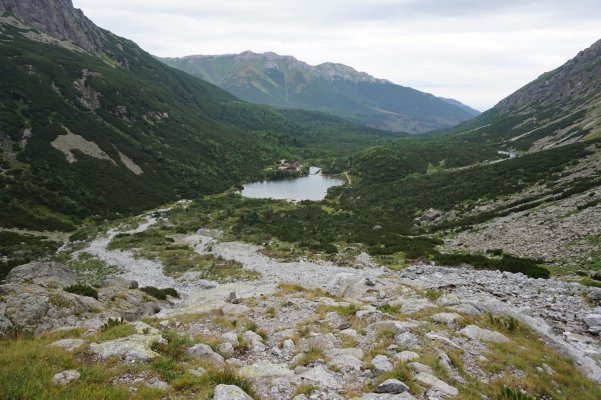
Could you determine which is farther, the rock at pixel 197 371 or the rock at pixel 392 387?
the rock at pixel 197 371

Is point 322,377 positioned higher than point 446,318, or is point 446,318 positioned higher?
point 322,377

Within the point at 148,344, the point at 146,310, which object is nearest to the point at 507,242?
the point at 146,310

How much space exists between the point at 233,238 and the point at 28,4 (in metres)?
206

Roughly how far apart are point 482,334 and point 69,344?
49.1 ft

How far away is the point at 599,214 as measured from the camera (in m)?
35.7

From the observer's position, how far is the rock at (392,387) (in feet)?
32.9

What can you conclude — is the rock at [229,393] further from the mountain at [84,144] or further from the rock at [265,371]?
the mountain at [84,144]

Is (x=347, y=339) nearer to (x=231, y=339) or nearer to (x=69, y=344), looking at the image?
(x=231, y=339)

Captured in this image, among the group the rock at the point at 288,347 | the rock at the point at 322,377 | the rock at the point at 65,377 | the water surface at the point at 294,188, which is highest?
the rock at the point at 65,377

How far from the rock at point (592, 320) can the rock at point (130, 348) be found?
1902 cm

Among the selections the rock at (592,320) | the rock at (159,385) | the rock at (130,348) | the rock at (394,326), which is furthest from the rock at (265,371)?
the rock at (592,320)

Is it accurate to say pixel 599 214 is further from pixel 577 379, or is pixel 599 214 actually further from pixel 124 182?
pixel 124 182

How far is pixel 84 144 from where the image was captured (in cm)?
10075

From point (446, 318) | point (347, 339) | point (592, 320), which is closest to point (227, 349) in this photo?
point (347, 339)
